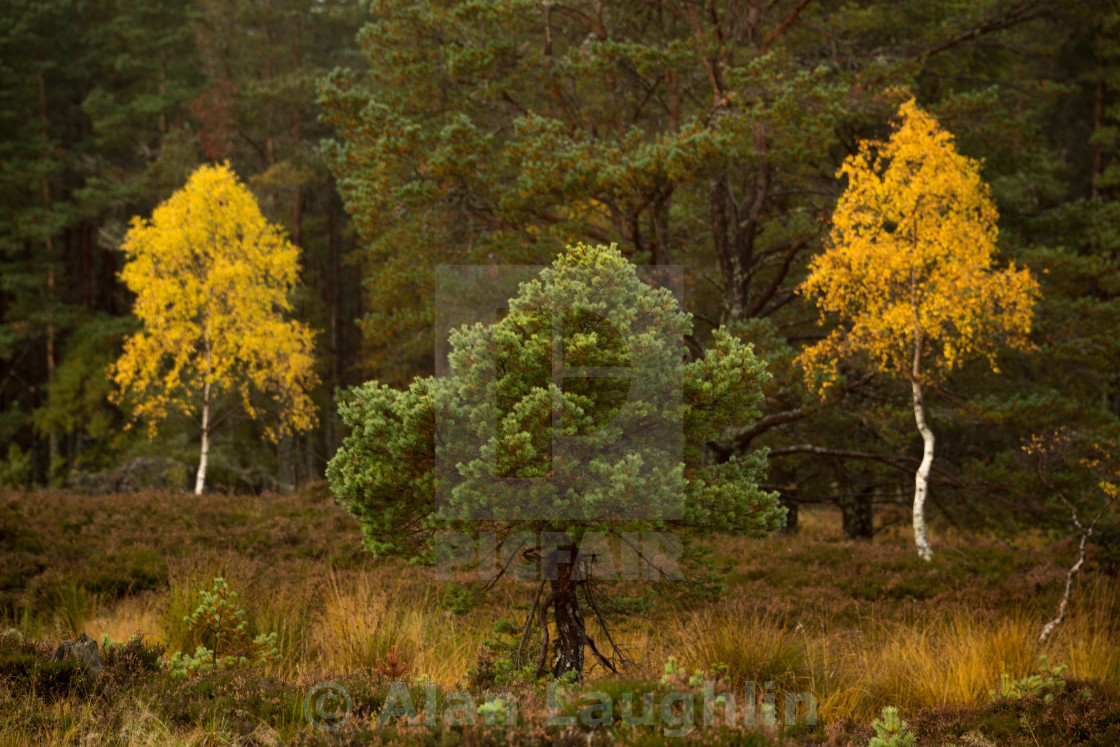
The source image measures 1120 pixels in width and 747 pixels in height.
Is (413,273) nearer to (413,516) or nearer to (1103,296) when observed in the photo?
(413,516)

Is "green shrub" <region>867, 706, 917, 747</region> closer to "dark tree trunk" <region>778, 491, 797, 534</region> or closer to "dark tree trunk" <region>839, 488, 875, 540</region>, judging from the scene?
"dark tree trunk" <region>778, 491, 797, 534</region>

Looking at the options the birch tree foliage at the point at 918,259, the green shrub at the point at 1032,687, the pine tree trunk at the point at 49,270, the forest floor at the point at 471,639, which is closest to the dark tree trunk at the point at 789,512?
the forest floor at the point at 471,639

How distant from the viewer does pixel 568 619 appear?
5.64 m

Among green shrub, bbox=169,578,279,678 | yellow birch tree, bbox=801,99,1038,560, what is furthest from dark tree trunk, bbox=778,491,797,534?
green shrub, bbox=169,578,279,678

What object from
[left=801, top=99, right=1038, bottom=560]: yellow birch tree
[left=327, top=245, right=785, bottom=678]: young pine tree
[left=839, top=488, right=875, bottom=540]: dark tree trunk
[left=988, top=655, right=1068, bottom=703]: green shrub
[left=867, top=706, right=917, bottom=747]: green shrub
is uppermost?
[left=801, top=99, right=1038, bottom=560]: yellow birch tree

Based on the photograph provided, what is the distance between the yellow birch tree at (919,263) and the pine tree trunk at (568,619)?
6179mm

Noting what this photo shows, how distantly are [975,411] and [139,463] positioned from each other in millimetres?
16760

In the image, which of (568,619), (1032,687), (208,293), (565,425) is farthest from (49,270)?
(1032,687)

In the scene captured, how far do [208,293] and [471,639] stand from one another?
37.8 feet

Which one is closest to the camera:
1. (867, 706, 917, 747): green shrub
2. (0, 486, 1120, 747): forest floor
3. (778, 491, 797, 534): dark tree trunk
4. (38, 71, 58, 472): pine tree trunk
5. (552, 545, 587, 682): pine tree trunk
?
(867, 706, 917, 747): green shrub

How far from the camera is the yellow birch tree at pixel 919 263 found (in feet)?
33.6

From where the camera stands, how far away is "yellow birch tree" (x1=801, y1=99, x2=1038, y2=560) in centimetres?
1023

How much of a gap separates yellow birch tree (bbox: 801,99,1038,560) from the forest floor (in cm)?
201

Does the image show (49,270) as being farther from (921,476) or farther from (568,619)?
(568,619)
